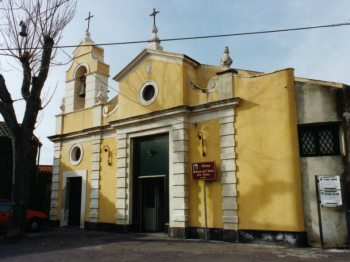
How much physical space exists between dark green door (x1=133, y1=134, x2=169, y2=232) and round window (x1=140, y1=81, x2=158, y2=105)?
1.50 m

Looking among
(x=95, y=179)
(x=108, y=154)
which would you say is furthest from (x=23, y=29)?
(x=95, y=179)

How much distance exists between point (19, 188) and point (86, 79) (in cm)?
658

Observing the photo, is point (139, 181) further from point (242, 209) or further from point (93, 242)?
point (242, 209)

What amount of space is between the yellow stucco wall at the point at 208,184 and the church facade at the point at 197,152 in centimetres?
4

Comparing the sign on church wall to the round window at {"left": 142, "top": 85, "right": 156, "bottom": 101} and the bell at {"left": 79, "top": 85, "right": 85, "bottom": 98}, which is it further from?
the bell at {"left": 79, "top": 85, "right": 85, "bottom": 98}

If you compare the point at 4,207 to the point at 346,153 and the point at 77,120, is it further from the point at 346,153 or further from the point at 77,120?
the point at 346,153

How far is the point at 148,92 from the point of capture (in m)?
15.1

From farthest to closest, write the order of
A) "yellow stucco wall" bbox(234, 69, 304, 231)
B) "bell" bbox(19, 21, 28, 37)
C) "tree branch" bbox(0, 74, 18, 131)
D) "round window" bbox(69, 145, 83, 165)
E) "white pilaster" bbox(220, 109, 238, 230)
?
1. "round window" bbox(69, 145, 83, 165)
2. "tree branch" bbox(0, 74, 18, 131)
3. "bell" bbox(19, 21, 28, 37)
4. "white pilaster" bbox(220, 109, 238, 230)
5. "yellow stucco wall" bbox(234, 69, 304, 231)

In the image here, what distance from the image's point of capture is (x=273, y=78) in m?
11.6

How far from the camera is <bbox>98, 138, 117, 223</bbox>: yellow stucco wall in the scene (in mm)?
15523

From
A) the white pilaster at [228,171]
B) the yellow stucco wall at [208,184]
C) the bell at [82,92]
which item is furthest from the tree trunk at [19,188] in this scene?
the white pilaster at [228,171]

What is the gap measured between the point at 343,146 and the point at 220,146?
382 centimetres

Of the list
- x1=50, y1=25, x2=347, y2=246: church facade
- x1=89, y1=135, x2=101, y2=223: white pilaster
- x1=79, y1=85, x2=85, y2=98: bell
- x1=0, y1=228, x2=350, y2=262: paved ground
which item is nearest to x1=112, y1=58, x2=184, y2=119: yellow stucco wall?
x1=50, y1=25, x2=347, y2=246: church facade

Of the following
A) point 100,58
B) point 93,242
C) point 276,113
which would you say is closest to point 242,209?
point 276,113
